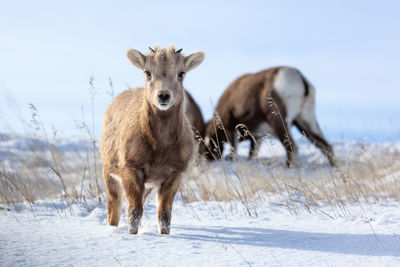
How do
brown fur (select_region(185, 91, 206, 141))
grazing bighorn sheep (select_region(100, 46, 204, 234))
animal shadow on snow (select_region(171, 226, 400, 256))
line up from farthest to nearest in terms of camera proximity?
1. brown fur (select_region(185, 91, 206, 141))
2. grazing bighorn sheep (select_region(100, 46, 204, 234))
3. animal shadow on snow (select_region(171, 226, 400, 256))

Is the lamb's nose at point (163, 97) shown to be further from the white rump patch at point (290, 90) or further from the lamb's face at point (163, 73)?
the white rump patch at point (290, 90)

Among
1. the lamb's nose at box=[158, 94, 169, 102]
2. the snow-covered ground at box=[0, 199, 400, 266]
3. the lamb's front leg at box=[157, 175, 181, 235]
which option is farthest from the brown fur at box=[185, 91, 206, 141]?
the lamb's nose at box=[158, 94, 169, 102]

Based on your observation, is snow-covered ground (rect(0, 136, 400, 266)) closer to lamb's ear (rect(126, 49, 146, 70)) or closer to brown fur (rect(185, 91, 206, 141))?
lamb's ear (rect(126, 49, 146, 70))

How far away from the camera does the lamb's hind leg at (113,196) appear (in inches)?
156

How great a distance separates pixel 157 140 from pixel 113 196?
0.88 meters

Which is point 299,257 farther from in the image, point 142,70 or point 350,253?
point 142,70

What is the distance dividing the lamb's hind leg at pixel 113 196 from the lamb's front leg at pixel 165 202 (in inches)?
23.7

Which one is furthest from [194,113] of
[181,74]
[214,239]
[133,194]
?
[214,239]

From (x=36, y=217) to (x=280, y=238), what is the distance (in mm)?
2464

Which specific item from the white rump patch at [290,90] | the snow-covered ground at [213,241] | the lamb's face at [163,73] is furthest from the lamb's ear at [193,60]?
the white rump patch at [290,90]

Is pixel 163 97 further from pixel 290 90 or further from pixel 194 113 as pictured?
pixel 194 113

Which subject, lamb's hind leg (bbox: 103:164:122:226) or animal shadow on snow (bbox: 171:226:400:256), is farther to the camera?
lamb's hind leg (bbox: 103:164:122:226)

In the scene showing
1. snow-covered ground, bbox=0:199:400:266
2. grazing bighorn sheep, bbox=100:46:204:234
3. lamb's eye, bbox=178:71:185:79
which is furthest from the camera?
lamb's eye, bbox=178:71:185:79

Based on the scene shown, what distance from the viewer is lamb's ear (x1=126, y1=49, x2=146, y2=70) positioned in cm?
374
